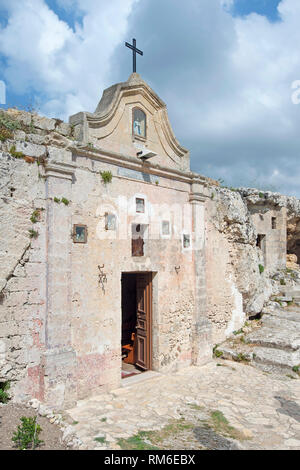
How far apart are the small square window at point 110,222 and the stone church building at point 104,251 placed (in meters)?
0.02

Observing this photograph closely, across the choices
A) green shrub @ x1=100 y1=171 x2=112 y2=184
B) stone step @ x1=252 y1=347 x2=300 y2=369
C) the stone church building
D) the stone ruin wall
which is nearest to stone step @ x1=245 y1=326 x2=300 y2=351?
stone step @ x1=252 y1=347 x2=300 y2=369

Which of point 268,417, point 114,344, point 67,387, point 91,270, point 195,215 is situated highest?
point 195,215

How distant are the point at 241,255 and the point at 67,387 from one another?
22.3 ft

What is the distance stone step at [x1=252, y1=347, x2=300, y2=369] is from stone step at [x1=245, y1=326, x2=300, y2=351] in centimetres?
18

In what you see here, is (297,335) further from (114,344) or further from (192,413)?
(114,344)

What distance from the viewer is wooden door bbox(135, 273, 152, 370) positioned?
846 centimetres

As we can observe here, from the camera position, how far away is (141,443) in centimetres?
504

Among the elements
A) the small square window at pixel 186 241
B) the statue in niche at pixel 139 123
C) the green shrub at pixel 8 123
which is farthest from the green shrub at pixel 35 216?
the small square window at pixel 186 241

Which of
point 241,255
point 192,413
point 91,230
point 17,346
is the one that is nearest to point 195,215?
point 241,255

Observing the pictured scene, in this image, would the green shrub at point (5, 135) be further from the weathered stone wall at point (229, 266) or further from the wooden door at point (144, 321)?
the weathered stone wall at point (229, 266)

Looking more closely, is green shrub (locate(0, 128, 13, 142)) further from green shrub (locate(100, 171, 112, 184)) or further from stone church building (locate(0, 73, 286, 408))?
green shrub (locate(100, 171, 112, 184))

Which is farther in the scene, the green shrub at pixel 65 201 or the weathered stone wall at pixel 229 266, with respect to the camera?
the weathered stone wall at pixel 229 266

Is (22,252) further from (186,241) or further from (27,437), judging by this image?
(186,241)

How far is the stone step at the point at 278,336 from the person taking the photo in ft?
30.3
